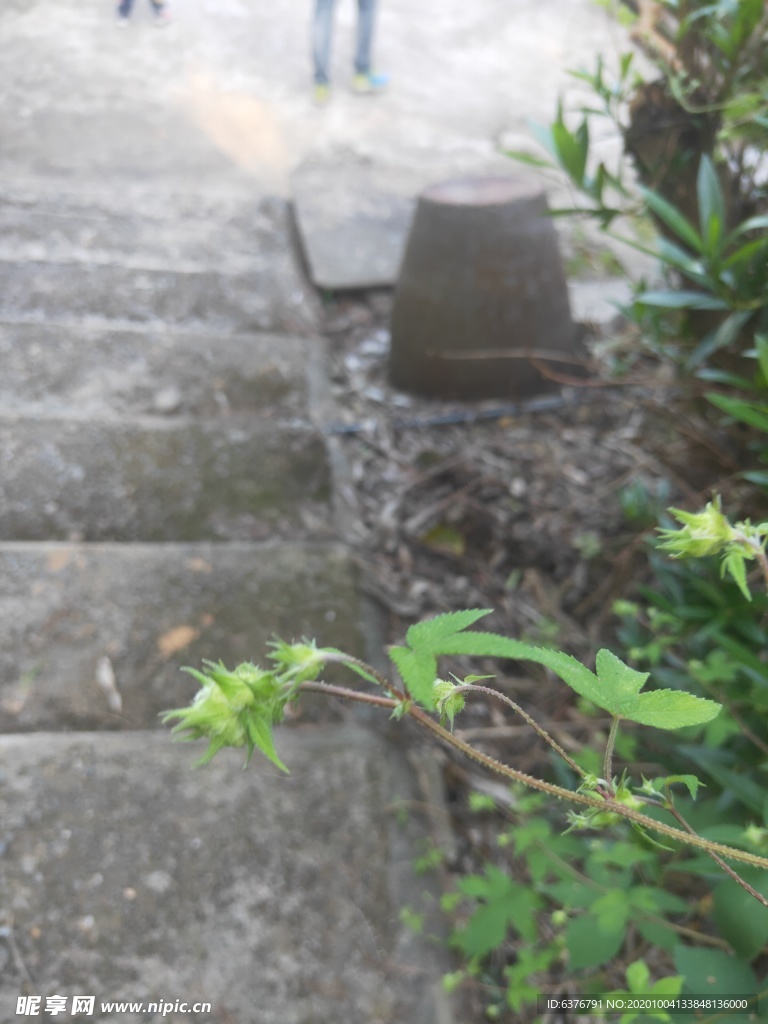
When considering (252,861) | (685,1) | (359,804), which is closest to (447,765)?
(359,804)

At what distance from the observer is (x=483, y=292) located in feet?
7.78

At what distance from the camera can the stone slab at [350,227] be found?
3047 millimetres

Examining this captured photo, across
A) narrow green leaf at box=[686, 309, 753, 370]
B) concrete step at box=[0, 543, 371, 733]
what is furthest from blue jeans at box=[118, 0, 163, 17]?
narrow green leaf at box=[686, 309, 753, 370]

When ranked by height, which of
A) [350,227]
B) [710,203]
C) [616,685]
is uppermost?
[710,203]

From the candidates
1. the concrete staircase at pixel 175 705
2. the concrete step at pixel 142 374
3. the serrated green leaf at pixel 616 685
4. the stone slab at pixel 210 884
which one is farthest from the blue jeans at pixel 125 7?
the serrated green leaf at pixel 616 685

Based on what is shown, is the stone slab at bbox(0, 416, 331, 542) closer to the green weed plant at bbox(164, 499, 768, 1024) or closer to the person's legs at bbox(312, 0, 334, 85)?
the green weed plant at bbox(164, 499, 768, 1024)

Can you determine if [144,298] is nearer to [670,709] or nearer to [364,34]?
[670,709]

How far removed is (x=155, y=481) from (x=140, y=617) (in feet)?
1.38

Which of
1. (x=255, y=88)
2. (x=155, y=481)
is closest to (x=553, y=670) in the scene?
(x=155, y=481)

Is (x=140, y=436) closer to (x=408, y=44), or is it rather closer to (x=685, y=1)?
(x=685, y=1)

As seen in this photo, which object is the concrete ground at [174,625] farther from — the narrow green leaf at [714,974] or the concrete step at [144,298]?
the narrow green leaf at [714,974]

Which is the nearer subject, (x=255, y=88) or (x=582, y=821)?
(x=582, y=821)

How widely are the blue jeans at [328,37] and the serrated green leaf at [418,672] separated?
211 inches

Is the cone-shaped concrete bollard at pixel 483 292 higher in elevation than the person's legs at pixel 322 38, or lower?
lower
